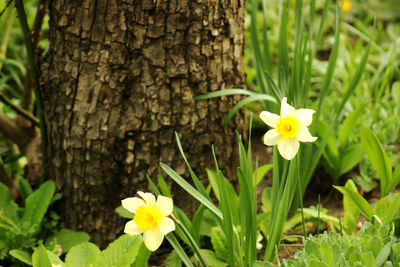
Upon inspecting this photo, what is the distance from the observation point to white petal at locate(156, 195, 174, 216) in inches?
39.0

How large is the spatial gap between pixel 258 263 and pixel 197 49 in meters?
0.74

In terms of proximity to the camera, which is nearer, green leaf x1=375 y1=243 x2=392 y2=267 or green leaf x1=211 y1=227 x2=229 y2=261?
green leaf x1=375 y1=243 x2=392 y2=267

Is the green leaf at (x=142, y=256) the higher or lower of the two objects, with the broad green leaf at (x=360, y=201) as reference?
lower

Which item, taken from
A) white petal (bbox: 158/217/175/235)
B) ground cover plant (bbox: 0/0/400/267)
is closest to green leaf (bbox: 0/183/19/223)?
ground cover plant (bbox: 0/0/400/267)

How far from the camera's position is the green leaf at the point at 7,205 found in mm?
1608

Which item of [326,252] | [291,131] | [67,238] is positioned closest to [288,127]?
[291,131]

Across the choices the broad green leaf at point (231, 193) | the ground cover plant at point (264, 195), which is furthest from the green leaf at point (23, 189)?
the broad green leaf at point (231, 193)

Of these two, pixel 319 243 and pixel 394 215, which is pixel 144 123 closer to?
pixel 319 243

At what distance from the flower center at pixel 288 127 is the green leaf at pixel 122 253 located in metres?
0.53

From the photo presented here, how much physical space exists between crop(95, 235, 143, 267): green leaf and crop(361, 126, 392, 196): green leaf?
84 cm

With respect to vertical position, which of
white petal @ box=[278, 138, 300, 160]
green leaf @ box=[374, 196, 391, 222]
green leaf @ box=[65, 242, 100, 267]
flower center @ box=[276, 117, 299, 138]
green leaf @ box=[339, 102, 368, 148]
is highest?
flower center @ box=[276, 117, 299, 138]

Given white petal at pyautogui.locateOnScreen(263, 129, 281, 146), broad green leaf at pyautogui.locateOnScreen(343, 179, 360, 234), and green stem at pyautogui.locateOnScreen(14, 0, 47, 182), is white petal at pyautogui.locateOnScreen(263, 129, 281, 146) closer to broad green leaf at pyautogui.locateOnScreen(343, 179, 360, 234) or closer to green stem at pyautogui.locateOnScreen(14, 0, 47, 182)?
broad green leaf at pyautogui.locateOnScreen(343, 179, 360, 234)

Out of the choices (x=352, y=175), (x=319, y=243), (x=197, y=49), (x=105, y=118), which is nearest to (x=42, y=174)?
(x=105, y=118)

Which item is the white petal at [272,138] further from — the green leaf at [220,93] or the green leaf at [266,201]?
the green leaf at [266,201]
